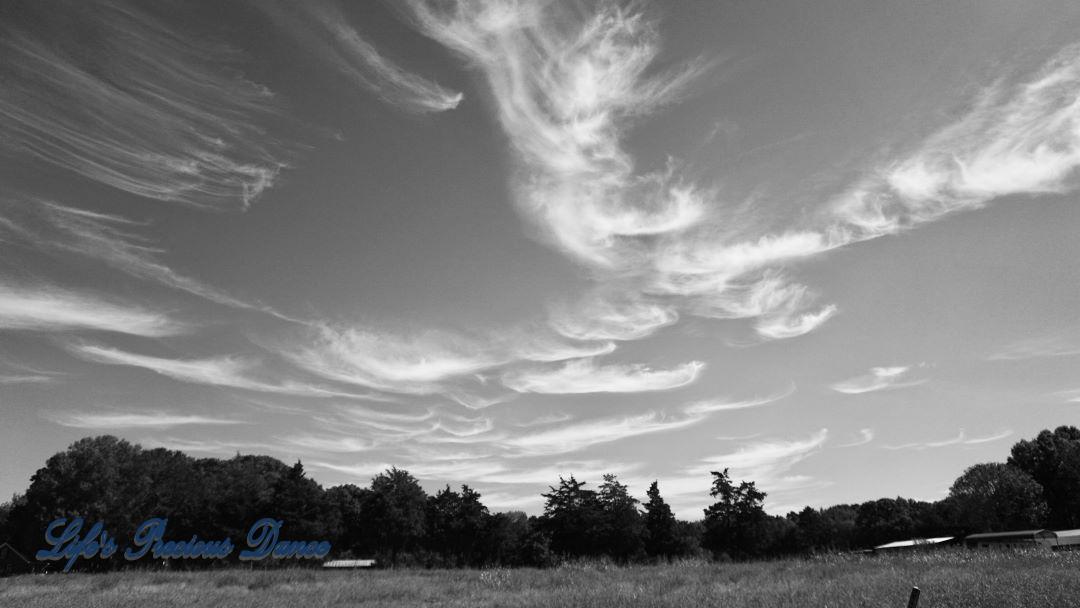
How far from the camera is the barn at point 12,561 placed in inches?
2336

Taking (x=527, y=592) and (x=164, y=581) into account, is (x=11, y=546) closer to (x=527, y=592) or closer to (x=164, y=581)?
(x=164, y=581)

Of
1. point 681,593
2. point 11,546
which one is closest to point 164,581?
point 681,593

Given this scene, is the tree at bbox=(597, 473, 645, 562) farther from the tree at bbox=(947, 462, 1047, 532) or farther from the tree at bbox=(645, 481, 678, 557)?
the tree at bbox=(947, 462, 1047, 532)

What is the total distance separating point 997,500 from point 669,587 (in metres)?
87.9

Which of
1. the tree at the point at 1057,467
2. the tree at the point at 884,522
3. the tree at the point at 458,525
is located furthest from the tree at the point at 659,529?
the tree at the point at 1057,467

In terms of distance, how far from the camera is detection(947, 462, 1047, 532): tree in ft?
255

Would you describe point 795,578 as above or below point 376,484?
Result: below

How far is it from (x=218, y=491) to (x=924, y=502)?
139 meters

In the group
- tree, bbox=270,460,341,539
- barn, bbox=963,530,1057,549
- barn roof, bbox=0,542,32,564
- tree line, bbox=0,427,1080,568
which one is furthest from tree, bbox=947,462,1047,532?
barn roof, bbox=0,542,32,564

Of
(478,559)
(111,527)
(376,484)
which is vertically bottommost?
(478,559)

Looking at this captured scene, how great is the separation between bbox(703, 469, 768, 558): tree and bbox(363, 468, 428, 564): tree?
45.6 metres

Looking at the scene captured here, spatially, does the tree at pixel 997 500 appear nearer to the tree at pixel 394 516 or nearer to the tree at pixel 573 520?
the tree at pixel 573 520

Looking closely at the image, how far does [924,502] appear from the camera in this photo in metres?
121

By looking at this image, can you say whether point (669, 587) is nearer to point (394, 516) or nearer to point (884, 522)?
point (394, 516)
